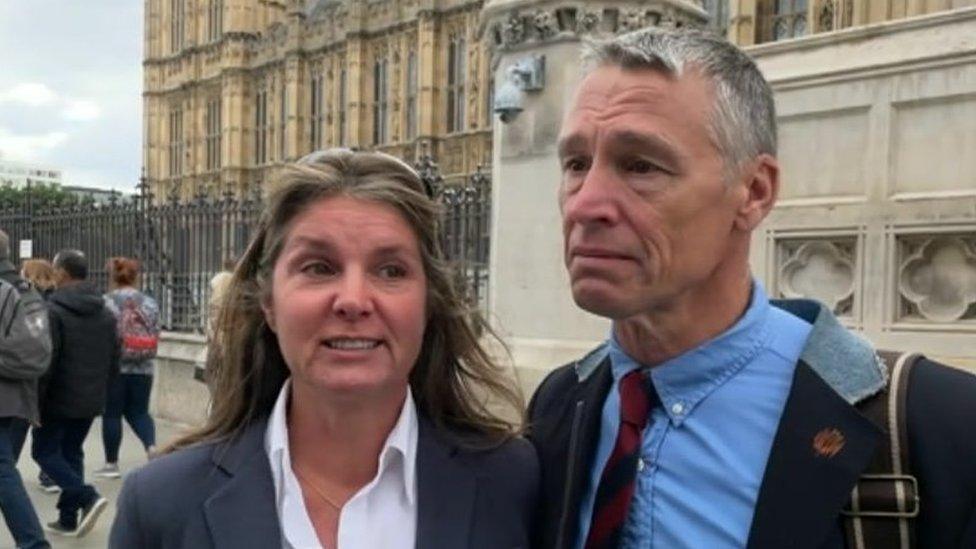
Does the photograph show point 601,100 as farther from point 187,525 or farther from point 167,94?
point 167,94

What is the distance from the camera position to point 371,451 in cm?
178

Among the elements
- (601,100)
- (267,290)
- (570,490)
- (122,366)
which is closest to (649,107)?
(601,100)

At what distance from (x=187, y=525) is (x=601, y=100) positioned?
38.2 inches

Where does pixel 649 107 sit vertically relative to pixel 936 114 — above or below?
below

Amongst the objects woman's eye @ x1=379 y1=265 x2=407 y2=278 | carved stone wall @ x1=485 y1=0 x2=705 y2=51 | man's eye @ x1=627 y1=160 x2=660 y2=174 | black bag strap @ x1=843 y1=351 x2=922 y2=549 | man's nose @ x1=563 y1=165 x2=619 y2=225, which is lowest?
black bag strap @ x1=843 y1=351 x2=922 y2=549

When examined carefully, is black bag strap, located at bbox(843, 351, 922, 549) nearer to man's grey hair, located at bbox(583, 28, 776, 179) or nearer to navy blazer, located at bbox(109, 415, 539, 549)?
man's grey hair, located at bbox(583, 28, 776, 179)

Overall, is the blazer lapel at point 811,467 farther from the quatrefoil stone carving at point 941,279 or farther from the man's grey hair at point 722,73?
the quatrefoil stone carving at point 941,279

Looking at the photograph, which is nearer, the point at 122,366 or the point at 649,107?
the point at 649,107

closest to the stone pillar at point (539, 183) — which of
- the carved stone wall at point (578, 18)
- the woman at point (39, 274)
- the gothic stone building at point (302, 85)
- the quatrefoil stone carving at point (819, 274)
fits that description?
the carved stone wall at point (578, 18)

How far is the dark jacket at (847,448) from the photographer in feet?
4.35

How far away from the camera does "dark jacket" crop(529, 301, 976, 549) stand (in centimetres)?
133

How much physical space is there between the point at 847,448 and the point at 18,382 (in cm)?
513

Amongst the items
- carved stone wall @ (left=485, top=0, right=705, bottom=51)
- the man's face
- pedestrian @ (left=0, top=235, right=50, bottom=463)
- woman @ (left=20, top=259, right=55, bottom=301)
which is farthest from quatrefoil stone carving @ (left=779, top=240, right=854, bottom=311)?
woman @ (left=20, top=259, right=55, bottom=301)

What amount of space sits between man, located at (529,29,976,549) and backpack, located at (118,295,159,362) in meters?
6.61
